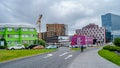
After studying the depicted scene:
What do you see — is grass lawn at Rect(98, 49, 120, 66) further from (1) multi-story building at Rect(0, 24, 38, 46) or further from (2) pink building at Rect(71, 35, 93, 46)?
(1) multi-story building at Rect(0, 24, 38, 46)

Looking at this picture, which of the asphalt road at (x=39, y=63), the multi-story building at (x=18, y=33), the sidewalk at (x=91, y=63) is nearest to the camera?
the sidewalk at (x=91, y=63)

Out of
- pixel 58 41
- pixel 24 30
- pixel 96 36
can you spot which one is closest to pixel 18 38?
pixel 24 30

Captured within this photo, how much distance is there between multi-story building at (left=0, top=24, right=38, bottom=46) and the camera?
339 feet

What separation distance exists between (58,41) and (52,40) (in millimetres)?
12924

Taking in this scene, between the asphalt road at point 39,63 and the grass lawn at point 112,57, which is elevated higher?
the asphalt road at point 39,63

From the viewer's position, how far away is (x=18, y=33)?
106500mm

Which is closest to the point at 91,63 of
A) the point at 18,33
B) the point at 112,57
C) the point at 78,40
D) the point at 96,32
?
the point at 112,57

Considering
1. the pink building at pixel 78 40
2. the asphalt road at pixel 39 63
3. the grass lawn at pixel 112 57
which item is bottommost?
the grass lawn at pixel 112 57

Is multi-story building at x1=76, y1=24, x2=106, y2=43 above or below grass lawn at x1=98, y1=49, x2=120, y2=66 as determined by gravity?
above

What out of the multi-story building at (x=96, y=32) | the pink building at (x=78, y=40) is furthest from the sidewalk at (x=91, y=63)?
the multi-story building at (x=96, y=32)

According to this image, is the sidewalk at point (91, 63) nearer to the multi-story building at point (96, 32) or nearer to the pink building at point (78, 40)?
the pink building at point (78, 40)

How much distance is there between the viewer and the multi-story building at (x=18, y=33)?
339 feet

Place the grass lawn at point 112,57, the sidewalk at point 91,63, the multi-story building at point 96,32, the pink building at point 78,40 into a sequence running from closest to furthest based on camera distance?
1. the sidewalk at point 91,63
2. the grass lawn at point 112,57
3. the pink building at point 78,40
4. the multi-story building at point 96,32

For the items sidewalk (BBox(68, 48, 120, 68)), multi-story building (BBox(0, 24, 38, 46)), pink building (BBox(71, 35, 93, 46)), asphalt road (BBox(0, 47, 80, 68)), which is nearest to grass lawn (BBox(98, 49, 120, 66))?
sidewalk (BBox(68, 48, 120, 68))
